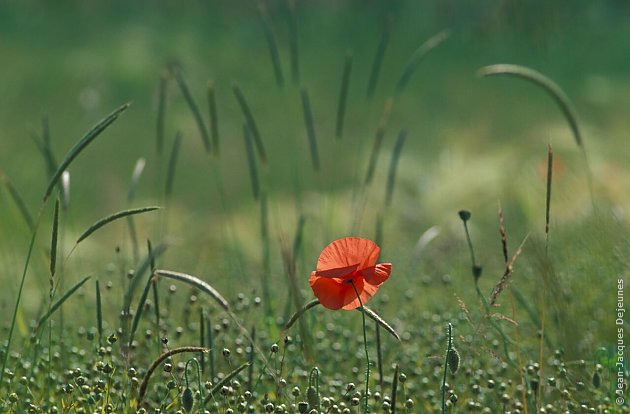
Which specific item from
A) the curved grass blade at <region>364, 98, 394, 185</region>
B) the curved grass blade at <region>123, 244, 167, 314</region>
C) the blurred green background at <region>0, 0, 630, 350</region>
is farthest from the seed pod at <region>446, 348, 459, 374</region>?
the blurred green background at <region>0, 0, 630, 350</region>

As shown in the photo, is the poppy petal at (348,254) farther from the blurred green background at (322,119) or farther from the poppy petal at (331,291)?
the blurred green background at (322,119)

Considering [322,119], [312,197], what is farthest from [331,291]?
[322,119]

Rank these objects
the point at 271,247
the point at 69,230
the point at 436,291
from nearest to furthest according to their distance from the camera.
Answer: the point at 436,291 → the point at 271,247 → the point at 69,230

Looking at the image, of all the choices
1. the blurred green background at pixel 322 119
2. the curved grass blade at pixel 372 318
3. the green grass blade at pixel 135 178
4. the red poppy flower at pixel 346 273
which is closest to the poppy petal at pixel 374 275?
the red poppy flower at pixel 346 273

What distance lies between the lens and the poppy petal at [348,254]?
1949 millimetres

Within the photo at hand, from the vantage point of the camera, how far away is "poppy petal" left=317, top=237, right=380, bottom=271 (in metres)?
1.95

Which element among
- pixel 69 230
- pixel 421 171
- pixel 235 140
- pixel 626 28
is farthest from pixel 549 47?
pixel 69 230

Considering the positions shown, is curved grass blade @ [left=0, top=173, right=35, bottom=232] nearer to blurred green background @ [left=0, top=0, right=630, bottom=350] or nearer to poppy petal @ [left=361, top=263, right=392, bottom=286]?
blurred green background @ [left=0, top=0, right=630, bottom=350]

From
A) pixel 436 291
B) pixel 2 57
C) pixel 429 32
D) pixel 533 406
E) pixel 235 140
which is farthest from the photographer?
pixel 429 32

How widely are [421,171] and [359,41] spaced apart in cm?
203

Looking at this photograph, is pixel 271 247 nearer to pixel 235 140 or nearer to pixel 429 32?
pixel 235 140

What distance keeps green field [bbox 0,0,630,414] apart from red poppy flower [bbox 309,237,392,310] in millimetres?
221

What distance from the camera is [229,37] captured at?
7785 mm

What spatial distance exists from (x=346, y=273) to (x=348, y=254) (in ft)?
0.16
